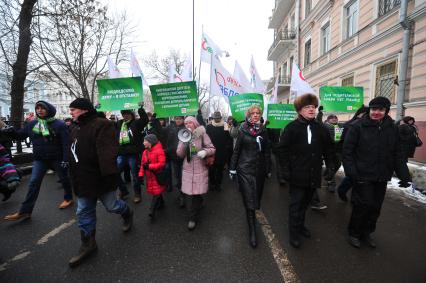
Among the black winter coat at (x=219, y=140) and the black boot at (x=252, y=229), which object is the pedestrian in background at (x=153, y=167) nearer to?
the black boot at (x=252, y=229)

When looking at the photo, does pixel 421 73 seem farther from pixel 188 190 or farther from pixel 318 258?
pixel 188 190

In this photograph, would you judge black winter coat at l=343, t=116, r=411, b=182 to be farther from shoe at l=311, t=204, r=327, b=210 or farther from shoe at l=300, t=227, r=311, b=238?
shoe at l=311, t=204, r=327, b=210

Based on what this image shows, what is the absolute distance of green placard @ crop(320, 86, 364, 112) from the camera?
6.66 m

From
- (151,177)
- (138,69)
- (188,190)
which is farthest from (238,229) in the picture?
(138,69)

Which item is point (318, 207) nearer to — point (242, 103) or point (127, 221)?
point (242, 103)

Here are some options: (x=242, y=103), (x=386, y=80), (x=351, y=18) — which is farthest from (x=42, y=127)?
(x=351, y=18)

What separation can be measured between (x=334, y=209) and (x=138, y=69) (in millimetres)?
5812

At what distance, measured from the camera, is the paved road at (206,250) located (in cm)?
253

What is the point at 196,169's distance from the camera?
368 centimetres

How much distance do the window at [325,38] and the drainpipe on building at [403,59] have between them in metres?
6.54

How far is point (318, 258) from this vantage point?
282cm

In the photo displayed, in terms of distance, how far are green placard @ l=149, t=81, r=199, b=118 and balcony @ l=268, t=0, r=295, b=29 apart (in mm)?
20464

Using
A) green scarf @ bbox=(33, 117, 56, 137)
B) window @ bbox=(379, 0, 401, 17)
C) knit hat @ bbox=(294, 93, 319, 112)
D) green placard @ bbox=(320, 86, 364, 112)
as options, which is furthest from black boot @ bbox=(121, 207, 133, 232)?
window @ bbox=(379, 0, 401, 17)

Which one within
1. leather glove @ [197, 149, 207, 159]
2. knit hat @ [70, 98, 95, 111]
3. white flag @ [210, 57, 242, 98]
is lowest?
leather glove @ [197, 149, 207, 159]
